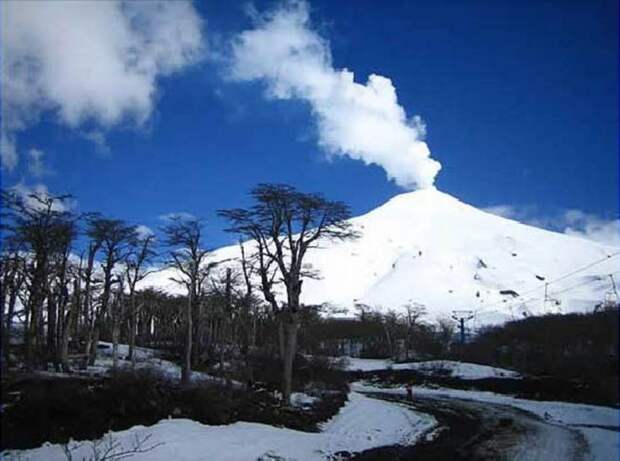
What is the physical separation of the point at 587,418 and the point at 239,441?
17936 mm

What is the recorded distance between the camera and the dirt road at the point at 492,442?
18656 mm

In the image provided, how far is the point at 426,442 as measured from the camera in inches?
868

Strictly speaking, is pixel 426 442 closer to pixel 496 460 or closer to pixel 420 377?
pixel 496 460

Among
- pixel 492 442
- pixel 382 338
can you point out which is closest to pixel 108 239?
pixel 492 442

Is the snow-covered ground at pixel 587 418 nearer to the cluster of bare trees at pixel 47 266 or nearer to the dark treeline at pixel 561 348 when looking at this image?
the dark treeline at pixel 561 348

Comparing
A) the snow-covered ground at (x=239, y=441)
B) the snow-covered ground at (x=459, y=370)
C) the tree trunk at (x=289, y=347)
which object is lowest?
the snow-covered ground at (x=459, y=370)

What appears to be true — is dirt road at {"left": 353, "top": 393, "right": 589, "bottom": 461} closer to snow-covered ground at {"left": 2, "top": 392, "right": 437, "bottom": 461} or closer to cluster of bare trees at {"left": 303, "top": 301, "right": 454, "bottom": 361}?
snow-covered ground at {"left": 2, "top": 392, "right": 437, "bottom": 461}

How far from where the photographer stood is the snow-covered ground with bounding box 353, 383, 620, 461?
1980 centimetres

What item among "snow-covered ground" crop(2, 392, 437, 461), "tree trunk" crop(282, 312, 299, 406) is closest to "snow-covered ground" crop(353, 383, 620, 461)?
"snow-covered ground" crop(2, 392, 437, 461)

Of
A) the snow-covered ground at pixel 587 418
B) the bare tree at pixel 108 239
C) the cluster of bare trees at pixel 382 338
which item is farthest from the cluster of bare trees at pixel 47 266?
the cluster of bare trees at pixel 382 338

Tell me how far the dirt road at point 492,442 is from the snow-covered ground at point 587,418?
472 millimetres

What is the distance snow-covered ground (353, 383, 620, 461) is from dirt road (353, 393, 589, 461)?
47 cm

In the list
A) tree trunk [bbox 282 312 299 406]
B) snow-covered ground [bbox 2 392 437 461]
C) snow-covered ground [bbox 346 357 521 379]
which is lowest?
snow-covered ground [bbox 346 357 521 379]

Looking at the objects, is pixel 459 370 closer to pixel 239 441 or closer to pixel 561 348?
pixel 561 348
